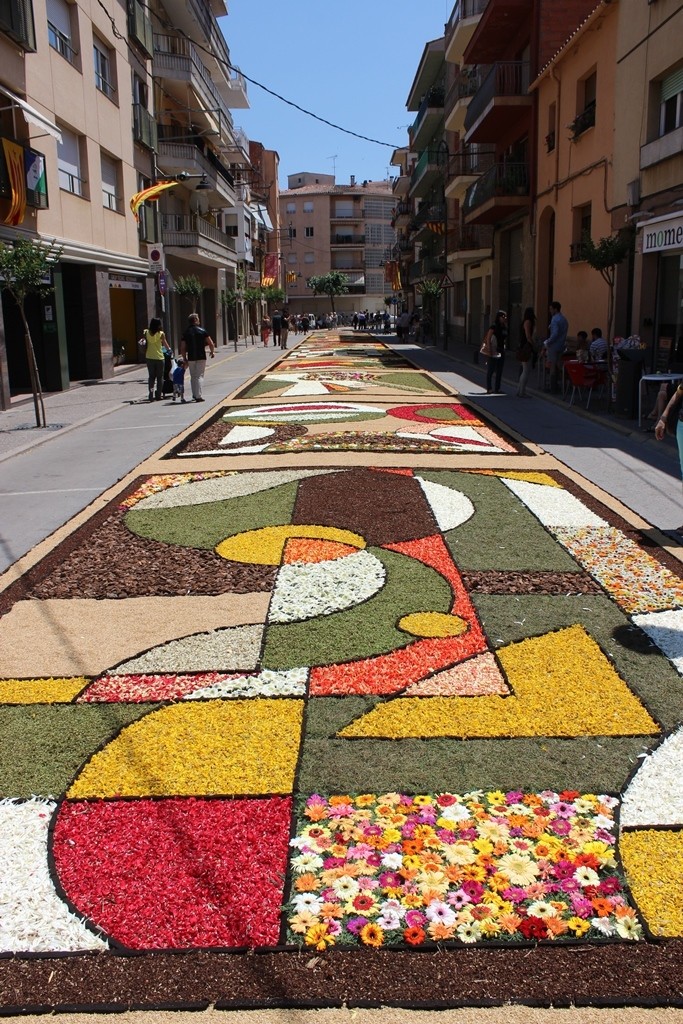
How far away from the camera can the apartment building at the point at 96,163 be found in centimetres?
1973

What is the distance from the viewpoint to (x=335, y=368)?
95.6ft

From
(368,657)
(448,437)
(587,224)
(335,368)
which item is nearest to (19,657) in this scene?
(368,657)

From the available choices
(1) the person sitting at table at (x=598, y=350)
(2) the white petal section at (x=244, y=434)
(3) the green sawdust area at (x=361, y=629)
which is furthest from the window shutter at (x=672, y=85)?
(3) the green sawdust area at (x=361, y=629)

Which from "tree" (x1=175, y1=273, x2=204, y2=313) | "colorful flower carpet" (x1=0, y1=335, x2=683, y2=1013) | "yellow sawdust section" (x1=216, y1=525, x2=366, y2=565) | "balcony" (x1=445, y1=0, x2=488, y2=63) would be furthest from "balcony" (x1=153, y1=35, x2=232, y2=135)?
"colorful flower carpet" (x1=0, y1=335, x2=683, y2=1013)

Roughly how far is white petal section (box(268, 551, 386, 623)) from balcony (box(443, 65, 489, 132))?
34705 millimetres

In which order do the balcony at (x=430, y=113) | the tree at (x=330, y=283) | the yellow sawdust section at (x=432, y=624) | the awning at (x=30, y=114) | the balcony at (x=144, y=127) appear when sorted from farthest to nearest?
the tree at (x=330, y=283)
the balcony at (x=430, y=113)
the balcony at (x=144, y=127)
the awning at (x=30, y=114)
the yellow sawdust section at (x=432, y=624)

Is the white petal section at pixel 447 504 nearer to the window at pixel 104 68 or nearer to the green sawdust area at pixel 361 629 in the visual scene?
the green sawdust area at pixel 361 629

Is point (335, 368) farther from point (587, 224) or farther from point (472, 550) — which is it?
point (472, 550)

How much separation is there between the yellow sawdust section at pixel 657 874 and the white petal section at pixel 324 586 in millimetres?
2849

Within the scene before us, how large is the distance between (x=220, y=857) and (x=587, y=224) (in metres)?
23.4

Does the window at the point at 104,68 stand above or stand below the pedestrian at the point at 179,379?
above

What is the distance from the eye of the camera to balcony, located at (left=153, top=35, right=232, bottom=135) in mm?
36438

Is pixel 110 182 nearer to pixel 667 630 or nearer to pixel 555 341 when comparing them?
pixel 555 341

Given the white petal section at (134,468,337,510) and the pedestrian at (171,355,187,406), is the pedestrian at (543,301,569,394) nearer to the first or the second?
the pedestrian at (171,355,187,406)
